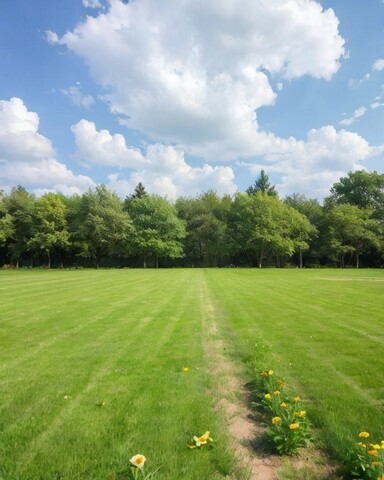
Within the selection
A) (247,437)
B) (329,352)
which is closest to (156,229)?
(329,352)

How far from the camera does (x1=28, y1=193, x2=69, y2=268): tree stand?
50.9m

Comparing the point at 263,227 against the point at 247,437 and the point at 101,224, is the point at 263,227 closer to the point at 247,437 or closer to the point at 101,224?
the point at 101,224

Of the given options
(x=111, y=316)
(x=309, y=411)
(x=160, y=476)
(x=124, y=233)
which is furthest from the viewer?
(x=124, y=233)

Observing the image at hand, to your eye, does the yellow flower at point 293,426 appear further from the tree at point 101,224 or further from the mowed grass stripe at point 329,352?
the tree at point 101,224

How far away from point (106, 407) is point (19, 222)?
58757mm

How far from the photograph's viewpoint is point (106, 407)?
418 cm

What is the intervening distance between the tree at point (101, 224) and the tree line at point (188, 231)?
16 centimetres

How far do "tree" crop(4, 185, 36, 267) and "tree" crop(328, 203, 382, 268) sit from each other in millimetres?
48838

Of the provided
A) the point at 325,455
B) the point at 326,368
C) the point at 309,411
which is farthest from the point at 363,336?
the point at 325,455

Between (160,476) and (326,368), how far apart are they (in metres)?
3.69

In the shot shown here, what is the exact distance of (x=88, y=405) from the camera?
4.25 meters

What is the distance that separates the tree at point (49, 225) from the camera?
167ft

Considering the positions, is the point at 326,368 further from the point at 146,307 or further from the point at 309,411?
the point at 146,307

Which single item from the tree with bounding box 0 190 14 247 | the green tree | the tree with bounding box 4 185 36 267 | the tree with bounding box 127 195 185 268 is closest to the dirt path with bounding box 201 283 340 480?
the green tree
